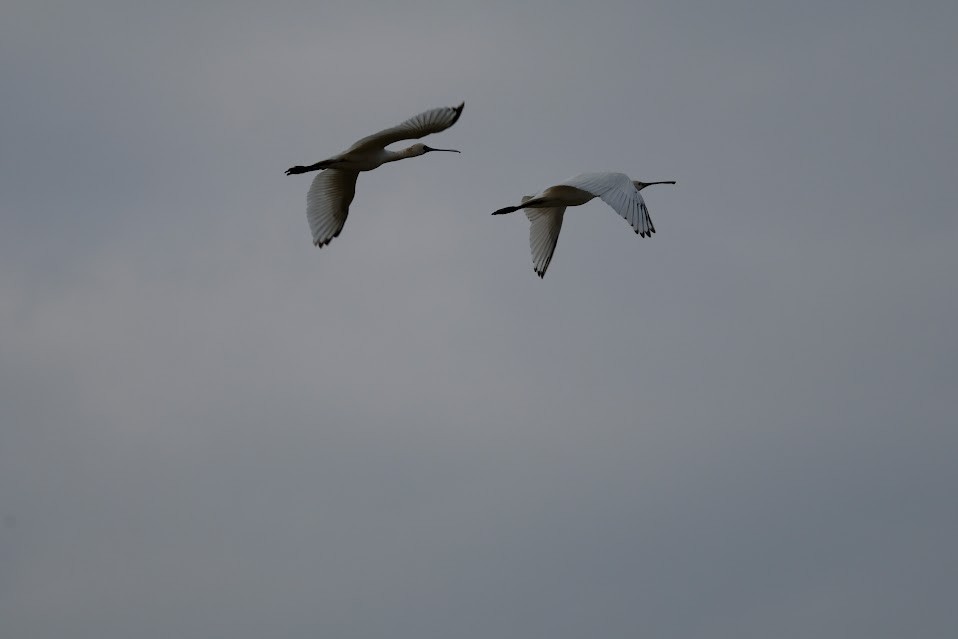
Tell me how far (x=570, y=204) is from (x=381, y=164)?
3530 mm

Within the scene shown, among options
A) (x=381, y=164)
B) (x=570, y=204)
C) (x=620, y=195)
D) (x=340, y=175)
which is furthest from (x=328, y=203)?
(x=620, y=195)

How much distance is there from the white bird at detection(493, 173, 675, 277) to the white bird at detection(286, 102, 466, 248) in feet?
6.60

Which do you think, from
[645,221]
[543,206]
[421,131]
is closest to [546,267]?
[543,206]

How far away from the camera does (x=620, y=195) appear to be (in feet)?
93.5

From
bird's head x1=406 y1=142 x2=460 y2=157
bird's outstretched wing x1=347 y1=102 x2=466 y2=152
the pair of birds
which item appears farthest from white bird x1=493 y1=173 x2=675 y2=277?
bird's outstretched wing x1=347 y1=102 x2=466 y2=152

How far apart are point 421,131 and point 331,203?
4343mm

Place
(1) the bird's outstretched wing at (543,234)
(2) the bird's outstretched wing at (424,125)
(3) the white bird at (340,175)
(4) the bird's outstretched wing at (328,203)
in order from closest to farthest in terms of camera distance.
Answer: (2) the bird's outstretched wing at (424,125) < (3) the white bird at (340,175) < (4) the bird's outstretched wing at (328,203) < (1) the bird's outstretched wing at (543,234)

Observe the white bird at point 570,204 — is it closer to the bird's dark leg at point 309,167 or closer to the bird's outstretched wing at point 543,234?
the bird's outstretched wing at point 543,234

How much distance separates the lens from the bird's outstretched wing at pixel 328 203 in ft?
96.7

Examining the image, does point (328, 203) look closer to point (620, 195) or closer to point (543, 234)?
point (543, 234)

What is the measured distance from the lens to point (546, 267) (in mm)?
32219

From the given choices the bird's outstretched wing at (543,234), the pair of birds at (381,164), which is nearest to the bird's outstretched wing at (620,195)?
the pair of birds at (381,164)

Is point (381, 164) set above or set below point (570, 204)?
above

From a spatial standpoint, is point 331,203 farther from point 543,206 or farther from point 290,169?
point 543,206
